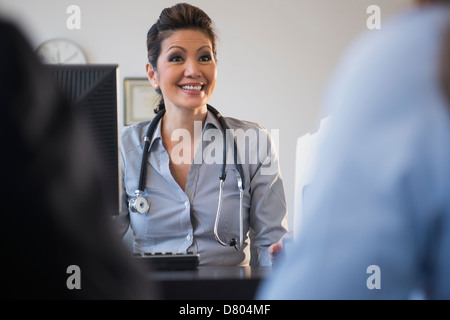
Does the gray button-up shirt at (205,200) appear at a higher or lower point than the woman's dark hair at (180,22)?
lower

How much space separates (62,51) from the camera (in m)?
2.55

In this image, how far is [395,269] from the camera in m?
0.27

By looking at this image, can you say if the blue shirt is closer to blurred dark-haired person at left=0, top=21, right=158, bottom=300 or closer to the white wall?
blurred dark-haired person at left=0, top=21, right=158, bottom=300

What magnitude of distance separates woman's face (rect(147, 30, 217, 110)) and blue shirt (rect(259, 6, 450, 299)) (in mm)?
1018

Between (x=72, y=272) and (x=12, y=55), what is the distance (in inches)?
5.2

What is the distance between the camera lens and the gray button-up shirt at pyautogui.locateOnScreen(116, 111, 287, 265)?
1143 millimetres

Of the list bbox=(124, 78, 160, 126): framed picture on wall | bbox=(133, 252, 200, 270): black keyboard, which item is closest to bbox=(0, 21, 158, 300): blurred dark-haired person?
bbox=(133, 252, 200, 270): black keyboard

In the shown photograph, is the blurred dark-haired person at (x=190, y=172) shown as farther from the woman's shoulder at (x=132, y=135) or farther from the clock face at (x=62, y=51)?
the clock face at (x=62, y=51)

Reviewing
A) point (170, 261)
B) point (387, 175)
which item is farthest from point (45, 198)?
point (170, 261)

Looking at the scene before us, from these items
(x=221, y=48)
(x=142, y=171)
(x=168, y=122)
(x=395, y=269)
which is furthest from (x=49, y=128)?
(x=221, y=48)

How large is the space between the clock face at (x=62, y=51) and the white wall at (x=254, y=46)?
0.04 metres

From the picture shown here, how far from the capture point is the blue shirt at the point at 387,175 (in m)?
0.26

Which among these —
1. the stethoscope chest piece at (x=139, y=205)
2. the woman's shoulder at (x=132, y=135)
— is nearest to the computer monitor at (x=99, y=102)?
the stethoscope chest piece at (x=139, y=205)
